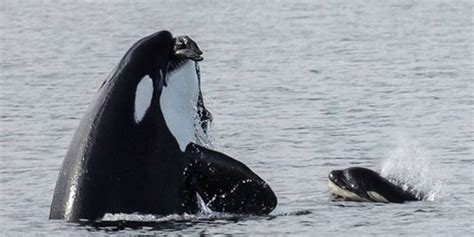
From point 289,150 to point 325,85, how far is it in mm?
9322

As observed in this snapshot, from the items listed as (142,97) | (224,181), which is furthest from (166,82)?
(224,181)

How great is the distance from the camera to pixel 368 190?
22.2 m

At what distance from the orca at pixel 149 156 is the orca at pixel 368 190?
Answer: 302cm

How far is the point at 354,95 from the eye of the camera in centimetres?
3416

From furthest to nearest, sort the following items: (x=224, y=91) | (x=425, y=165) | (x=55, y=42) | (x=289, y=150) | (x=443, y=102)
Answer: (x=55, y=42), (x=224, y=91), (x=443, y=102), (x=289, y=150), (x=425, y=165)

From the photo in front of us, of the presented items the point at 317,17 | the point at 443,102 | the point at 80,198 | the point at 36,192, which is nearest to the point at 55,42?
the point at 317,17

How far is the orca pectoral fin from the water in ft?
0.89

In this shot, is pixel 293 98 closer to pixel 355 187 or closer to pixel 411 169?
pixel 411 169

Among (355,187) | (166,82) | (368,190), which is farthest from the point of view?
(355,187)

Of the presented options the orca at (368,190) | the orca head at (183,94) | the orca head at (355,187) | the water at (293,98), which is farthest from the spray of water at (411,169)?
the orca head at (183,94)

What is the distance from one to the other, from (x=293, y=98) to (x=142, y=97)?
608 inches

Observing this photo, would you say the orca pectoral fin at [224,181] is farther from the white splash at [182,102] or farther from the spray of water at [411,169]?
the spray of water at [411,169]

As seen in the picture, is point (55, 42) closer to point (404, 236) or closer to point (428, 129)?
point (428, 129)

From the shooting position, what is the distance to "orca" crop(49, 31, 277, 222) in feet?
60.0
